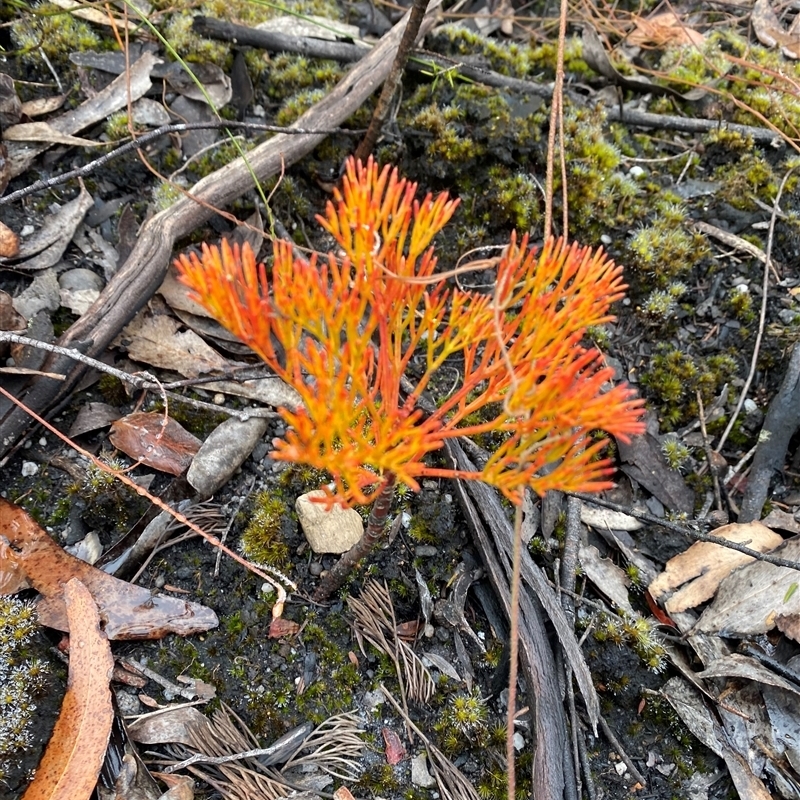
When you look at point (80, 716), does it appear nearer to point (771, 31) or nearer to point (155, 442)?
point (155, 442)

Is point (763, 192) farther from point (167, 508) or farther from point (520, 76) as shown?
point (167, 508)

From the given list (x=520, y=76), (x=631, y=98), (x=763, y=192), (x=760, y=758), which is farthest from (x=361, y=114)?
(x=760, y=758)

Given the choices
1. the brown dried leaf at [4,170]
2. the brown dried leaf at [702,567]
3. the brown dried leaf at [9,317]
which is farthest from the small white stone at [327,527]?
the brown dried leaf at [4,170]

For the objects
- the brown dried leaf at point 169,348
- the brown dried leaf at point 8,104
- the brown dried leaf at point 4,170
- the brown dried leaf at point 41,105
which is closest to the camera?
the brown dried leaf at point 169,348

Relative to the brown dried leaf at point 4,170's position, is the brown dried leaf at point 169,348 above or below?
below

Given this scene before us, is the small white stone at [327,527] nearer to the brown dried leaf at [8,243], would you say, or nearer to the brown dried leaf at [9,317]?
the brown dried leaf at [9,317]

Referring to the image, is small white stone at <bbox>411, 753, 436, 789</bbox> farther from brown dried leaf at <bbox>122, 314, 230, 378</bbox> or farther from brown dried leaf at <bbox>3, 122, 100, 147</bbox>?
brown dried leaf at <bbox>3, 122, 100, 147</bbox>

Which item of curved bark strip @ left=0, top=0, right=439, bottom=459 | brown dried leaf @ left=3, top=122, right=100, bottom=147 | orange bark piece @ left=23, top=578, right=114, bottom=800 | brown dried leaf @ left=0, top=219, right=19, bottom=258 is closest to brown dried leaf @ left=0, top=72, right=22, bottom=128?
brown dried leaf @ left=3, top=122, right=100, bottom=147
